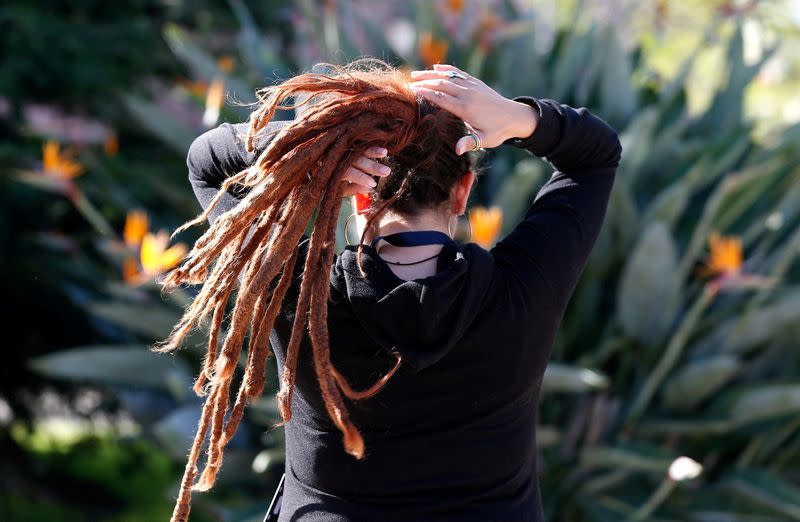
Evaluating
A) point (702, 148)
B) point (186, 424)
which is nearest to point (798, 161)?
point (702, 148)

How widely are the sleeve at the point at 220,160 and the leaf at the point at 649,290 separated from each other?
2.02 meters

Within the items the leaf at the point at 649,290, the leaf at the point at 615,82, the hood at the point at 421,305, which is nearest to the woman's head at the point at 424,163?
the hood at the point at 421,305

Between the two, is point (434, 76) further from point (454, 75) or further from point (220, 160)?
point (220, 160)

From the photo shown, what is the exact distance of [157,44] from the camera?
17.0 ft

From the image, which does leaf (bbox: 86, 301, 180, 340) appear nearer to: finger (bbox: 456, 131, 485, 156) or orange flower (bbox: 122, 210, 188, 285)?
orange flower (bbox: 122, 210, 188, 285)

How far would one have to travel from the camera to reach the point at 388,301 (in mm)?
1499

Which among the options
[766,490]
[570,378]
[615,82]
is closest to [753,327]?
[766,490]

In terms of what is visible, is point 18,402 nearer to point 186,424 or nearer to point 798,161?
point 186,424

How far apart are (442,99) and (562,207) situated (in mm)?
325

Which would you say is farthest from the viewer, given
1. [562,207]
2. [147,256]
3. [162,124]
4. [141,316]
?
[162,124]

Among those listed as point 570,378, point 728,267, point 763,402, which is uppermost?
point 728,267

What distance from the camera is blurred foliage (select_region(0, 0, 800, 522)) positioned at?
11.5ft

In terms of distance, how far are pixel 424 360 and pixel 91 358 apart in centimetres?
259

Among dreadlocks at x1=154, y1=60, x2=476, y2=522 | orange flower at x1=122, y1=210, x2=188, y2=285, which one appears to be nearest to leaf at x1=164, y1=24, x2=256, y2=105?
orange flower at x1=122, y1=210, x2=188, y2=285
